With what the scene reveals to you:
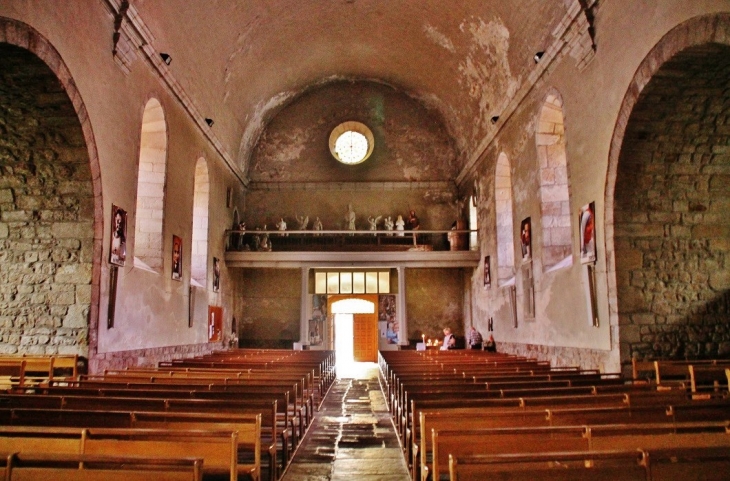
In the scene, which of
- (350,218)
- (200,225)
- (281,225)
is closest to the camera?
(200,225)

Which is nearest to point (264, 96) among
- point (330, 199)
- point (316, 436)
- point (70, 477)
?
point (330, 199)

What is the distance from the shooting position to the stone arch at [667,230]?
8.76m

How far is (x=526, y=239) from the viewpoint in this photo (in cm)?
1341

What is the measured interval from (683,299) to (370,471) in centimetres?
652

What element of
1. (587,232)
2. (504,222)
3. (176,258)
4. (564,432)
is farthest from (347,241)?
(564,432)

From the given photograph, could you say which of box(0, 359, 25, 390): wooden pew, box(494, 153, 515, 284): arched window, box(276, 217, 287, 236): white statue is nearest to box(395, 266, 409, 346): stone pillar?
box(494, 153, 515, 284): arched window

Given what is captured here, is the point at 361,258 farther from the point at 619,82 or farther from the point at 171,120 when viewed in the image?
the point at 619,82

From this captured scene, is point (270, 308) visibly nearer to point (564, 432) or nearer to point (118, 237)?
point (118, 237)

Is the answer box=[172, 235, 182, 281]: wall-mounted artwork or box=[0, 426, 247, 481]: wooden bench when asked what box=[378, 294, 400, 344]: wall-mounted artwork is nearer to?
box=[172, 235, 182, 281]: wall-mounted artwork

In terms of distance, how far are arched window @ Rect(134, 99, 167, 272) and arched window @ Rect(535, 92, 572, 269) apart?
27.5 feet

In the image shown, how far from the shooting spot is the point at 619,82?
899cm

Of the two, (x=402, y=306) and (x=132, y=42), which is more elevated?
(x=132, y=42)

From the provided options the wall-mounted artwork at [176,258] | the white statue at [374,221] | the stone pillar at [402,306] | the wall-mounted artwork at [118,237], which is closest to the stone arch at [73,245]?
the wall-mounted artwork at [118,237]

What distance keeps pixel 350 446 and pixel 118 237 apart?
5741 mm
